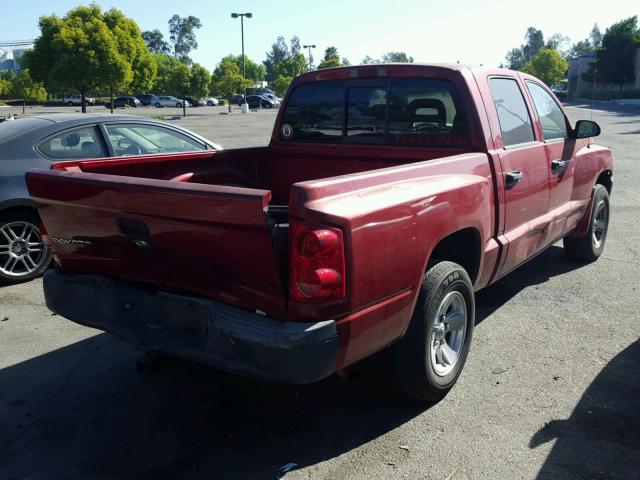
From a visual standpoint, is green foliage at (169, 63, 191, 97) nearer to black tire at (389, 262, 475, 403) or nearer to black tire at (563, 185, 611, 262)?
black tire at (563, 185, 611, 262)

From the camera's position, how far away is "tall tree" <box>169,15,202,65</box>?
16525 cm

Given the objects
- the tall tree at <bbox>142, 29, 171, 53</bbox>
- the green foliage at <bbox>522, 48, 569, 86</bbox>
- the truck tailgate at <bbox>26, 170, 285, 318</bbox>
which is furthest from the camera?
the tall tree at <bbox>142, 29, 171, 53</bbox>

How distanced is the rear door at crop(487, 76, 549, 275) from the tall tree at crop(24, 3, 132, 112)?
33.2m

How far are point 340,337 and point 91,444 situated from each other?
1.59 m

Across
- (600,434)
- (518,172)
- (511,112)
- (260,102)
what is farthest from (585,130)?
(260,102)

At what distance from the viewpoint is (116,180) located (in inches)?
131

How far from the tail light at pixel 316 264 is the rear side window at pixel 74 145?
4.36 meters

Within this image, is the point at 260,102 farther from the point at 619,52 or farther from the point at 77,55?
the point at 619,52

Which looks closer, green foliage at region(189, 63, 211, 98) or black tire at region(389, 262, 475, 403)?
black tire at region(389, 262, 475, 403)

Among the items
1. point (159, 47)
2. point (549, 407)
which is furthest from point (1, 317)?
point (159, 47)

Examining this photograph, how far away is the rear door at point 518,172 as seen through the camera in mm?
4570

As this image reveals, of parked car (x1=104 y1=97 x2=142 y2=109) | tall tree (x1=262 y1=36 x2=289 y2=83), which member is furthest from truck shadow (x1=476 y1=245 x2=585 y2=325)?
tall tree (x1=262 y1=36 x2=289 y2=83)

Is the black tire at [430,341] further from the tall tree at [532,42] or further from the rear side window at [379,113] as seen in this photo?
the tall tree at [532,42]

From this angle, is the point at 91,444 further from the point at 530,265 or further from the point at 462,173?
the point at 530,265
